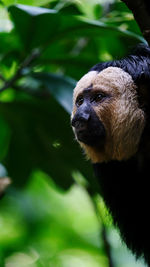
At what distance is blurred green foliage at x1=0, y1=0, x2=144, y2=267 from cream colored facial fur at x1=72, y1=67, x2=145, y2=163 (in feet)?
1.67

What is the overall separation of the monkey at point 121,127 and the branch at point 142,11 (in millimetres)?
572

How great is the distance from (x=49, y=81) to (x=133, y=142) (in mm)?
975

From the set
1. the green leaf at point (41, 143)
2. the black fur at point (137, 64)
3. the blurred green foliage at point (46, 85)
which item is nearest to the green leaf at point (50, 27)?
the blurred green foliage at point (46, 85)

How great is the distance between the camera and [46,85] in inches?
128

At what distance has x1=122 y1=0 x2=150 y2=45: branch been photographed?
1.93 metres

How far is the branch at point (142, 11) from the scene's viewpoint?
1.93 m

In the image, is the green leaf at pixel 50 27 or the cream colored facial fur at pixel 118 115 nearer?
the cream colored facial fur at pixel 118 115

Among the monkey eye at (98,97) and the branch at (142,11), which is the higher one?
the branch at (142,11)

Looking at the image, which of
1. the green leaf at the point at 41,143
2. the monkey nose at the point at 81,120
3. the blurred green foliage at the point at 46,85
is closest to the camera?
the monkey nose at the point at 81,120

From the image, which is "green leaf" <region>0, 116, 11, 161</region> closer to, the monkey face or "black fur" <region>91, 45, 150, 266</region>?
"black fur" <region>91, 45, 150, 266</region>

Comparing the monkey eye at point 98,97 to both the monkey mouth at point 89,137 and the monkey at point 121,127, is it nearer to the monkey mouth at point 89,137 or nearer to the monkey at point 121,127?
the monkey at point 121,127

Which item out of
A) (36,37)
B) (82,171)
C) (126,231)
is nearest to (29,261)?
(82,171)

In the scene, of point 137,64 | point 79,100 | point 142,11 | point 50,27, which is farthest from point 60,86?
point 142,11

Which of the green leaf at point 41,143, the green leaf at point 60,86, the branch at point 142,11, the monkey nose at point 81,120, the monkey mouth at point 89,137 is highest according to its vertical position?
the branch at point 142,11
